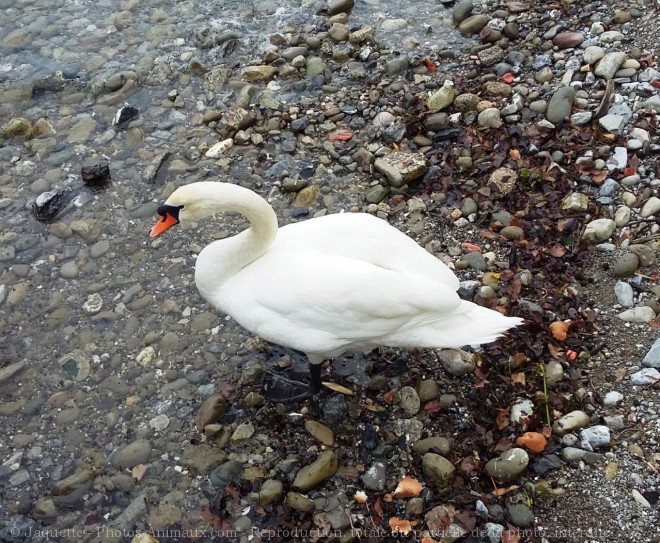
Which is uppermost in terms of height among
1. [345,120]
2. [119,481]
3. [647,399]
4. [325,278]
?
[325,278]

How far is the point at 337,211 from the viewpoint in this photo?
5.25 m

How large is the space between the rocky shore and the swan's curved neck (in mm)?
821

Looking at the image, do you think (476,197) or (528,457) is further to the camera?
(476,197)

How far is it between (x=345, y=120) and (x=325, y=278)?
272cm

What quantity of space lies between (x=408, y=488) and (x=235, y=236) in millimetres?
1611

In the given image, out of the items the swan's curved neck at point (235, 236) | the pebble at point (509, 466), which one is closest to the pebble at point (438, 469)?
the pebble at point (509, 466)

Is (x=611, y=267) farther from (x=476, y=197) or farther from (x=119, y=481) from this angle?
(x=119, y=481)

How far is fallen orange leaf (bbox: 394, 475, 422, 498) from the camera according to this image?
3645 millimetres

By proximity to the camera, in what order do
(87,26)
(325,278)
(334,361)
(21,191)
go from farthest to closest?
(87,26) → (21,191) → (334,361) → (325,278)

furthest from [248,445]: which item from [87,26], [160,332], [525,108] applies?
[87,26]

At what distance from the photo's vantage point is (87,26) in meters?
7.39

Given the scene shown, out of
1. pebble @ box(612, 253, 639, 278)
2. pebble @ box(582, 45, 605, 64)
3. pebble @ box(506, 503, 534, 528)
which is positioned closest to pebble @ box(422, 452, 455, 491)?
A: pebble @ box(506, 503, 534, 528)

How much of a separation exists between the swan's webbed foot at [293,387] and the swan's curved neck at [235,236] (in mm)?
765

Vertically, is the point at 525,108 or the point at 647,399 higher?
the point at 525,108
